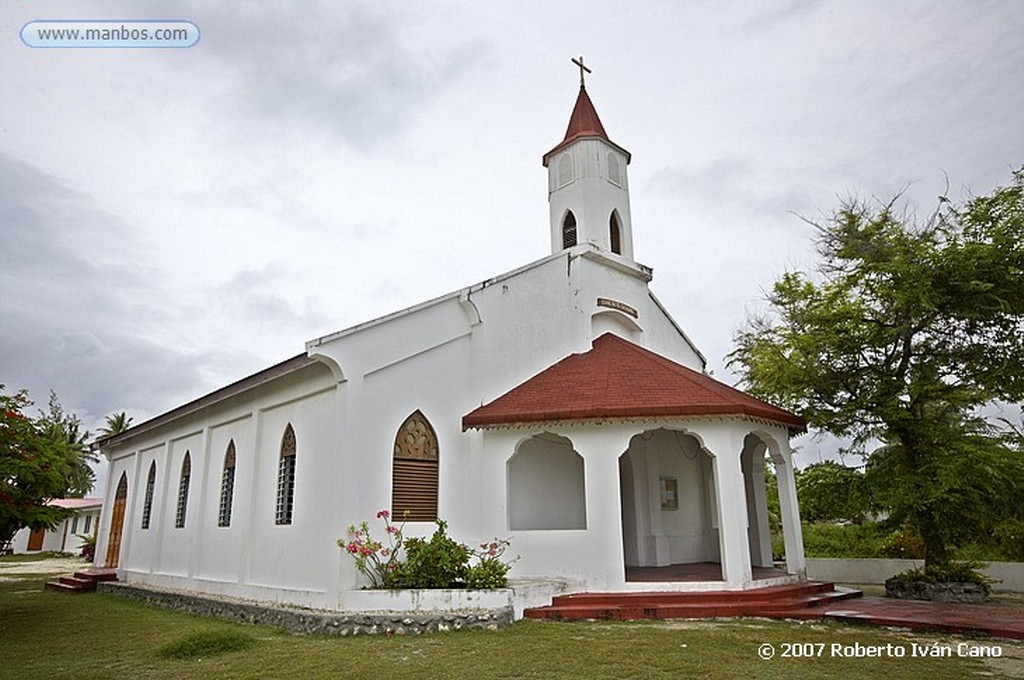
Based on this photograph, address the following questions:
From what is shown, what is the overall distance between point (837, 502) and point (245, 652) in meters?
10.8

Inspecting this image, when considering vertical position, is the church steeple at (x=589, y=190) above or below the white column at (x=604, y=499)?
above

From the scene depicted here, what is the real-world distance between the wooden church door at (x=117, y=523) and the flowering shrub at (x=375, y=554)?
14.0 m

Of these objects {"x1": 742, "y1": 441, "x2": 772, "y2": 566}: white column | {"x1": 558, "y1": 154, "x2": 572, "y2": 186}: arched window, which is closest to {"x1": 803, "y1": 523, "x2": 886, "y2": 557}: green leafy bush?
{"x1": 742, "y1": 441, "x2": 772, "y2": 566}: white column

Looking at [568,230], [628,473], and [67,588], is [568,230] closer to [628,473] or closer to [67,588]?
[628,473]

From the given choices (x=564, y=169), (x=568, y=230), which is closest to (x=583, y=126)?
(x=564, y=169)

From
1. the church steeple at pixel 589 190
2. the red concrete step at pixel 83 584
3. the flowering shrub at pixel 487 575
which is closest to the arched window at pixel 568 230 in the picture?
the church steeple at pixel 589 190

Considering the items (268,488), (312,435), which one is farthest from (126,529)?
(312,435)

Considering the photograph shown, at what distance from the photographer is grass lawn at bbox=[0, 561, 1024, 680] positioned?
7.23 meters

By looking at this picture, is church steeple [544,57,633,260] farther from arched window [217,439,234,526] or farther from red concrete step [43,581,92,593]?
red concrete step [43,581,92,593]

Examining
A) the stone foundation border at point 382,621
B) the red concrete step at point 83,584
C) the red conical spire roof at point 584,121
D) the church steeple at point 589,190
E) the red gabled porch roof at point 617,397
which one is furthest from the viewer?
the red concrete step at point 83,584

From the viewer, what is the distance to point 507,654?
26.9 ft

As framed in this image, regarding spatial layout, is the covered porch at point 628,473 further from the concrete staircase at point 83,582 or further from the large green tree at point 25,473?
the concrete staircase at point 83,582

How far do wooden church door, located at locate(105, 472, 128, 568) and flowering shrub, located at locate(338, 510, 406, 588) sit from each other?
14.0m

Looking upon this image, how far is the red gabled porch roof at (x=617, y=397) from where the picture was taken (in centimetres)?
1169
